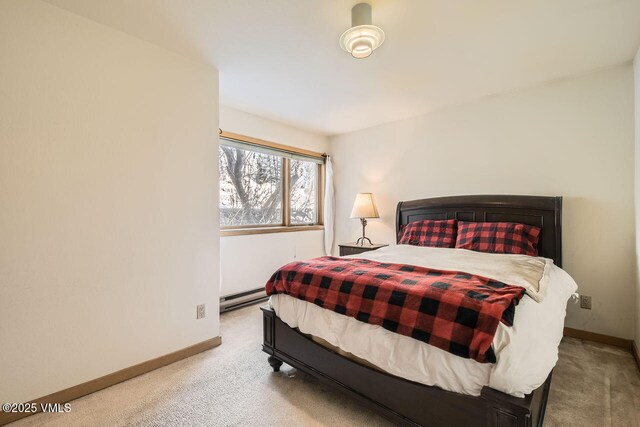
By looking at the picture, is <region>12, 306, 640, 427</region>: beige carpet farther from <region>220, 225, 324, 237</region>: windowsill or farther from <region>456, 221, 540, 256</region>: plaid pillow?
<region>220, 225, 324, 237</region>: windowsill

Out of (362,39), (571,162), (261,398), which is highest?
(362,39)

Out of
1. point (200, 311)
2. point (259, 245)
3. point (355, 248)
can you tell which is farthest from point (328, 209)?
point (200, 311)

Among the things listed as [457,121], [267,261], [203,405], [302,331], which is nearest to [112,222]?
[203,405]

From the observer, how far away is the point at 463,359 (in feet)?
3.93

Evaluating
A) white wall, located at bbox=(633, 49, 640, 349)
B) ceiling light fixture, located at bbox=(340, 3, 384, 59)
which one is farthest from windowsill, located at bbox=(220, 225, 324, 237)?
white wall, located at bbox=(633, 49, 640, 349)

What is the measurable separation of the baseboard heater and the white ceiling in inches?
86.8

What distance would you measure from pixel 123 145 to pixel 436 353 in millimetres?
2245

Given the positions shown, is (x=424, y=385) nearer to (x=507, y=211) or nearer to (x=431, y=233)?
(x=431, y=233)

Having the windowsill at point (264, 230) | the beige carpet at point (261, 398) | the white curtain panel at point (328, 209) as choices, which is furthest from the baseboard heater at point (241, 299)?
the white curtain panel at point (328, 209)

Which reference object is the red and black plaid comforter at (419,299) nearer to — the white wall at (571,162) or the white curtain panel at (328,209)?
the white wall at (571,162)

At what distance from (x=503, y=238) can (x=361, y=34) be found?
2.07 m

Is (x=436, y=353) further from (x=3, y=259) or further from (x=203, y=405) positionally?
(x=3, y=259)

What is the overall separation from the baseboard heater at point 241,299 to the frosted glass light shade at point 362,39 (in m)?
2.74

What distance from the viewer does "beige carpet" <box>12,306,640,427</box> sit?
1560mm
